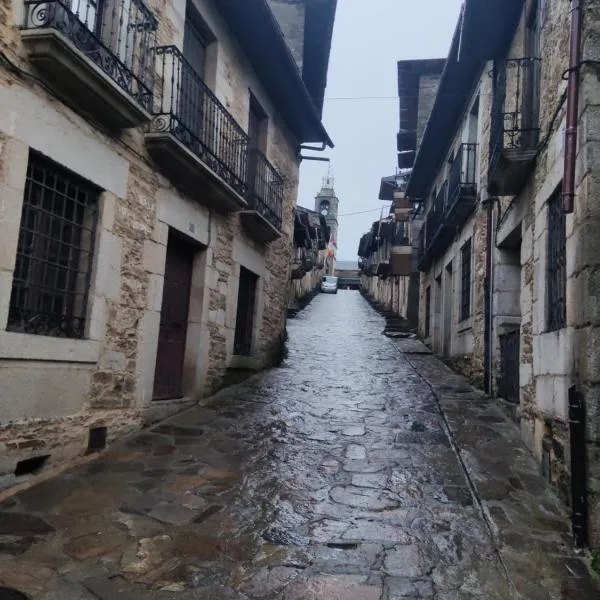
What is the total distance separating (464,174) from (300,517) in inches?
300

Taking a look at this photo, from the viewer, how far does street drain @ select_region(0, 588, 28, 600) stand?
9.02 feet

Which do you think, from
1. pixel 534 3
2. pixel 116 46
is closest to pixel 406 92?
pixel 534 3

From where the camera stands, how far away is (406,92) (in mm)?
16578

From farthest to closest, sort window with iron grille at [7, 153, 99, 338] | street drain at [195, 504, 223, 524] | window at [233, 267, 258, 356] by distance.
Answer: window at [233, 267, 258, 356] < window with iron grille at [7, 153, 99, 338] < street drain at [195, 504, 223, 524]

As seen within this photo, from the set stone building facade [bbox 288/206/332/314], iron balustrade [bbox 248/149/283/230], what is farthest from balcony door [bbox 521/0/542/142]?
stone building facade [bbox 288/206/332/314]

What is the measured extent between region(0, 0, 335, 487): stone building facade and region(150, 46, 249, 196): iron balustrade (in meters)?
0.03

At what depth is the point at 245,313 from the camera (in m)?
9.23

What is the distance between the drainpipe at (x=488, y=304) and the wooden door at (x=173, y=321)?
4.06m

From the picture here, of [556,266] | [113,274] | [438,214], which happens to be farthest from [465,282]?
[113,274]

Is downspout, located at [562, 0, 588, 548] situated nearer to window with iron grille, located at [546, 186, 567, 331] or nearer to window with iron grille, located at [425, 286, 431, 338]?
window with iron grille, located at [546, 186, 567, 331]

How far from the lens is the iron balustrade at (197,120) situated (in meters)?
5.95

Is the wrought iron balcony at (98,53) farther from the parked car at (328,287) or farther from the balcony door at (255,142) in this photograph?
the parked car at (328,287)

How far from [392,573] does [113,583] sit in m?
1.52

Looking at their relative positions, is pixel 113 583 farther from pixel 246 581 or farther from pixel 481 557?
pixel 481 557
